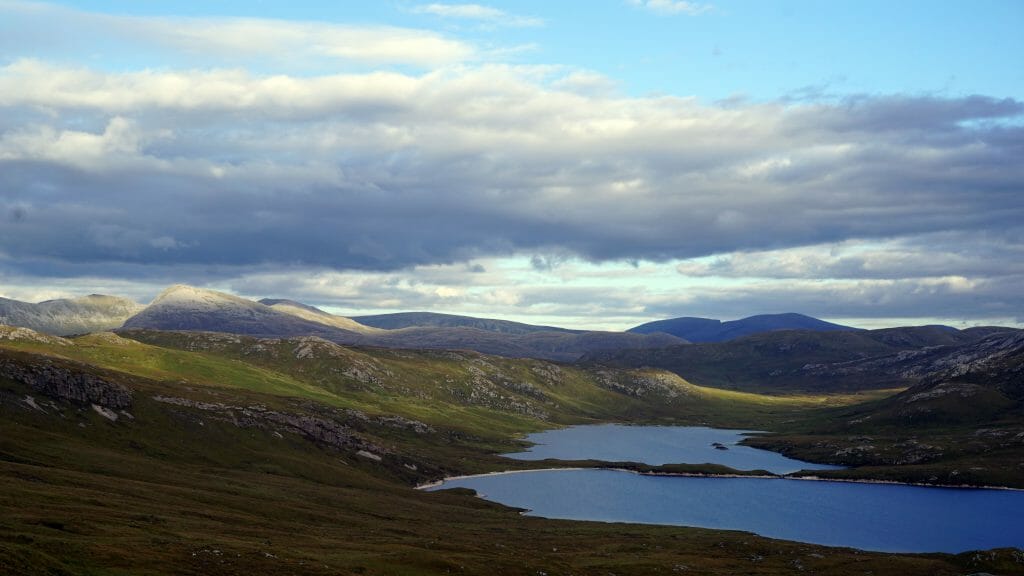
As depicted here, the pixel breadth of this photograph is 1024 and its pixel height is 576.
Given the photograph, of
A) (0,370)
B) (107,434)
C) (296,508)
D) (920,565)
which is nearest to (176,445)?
(107,434)

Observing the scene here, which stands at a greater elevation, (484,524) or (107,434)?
(107,434)

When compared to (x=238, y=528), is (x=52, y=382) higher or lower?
higher

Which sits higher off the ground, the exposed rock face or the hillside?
the exposed rock face

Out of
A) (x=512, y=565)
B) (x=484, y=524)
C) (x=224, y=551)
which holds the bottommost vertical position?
(x=484, y=524)

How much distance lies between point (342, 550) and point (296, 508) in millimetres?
45337

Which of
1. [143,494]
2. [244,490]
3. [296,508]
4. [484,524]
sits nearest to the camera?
[143,494]

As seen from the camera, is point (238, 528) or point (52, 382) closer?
point (238, 528)

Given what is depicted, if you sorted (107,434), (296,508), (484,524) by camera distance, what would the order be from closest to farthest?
(296,508) < (484,524) < (107,434)

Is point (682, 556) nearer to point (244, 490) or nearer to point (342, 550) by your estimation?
point (342, 550)

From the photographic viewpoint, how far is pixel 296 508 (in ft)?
477

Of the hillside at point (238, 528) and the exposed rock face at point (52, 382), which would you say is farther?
the exposed rock face at point (52, 382)

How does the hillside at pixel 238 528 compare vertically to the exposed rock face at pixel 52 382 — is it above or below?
below

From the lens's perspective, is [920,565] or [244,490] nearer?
[920,565]

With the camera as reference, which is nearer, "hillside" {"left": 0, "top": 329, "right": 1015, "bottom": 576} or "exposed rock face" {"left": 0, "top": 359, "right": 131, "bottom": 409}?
"hillside" {"left": 0, "top": 329, "right": 1015, "bottom": 576}
